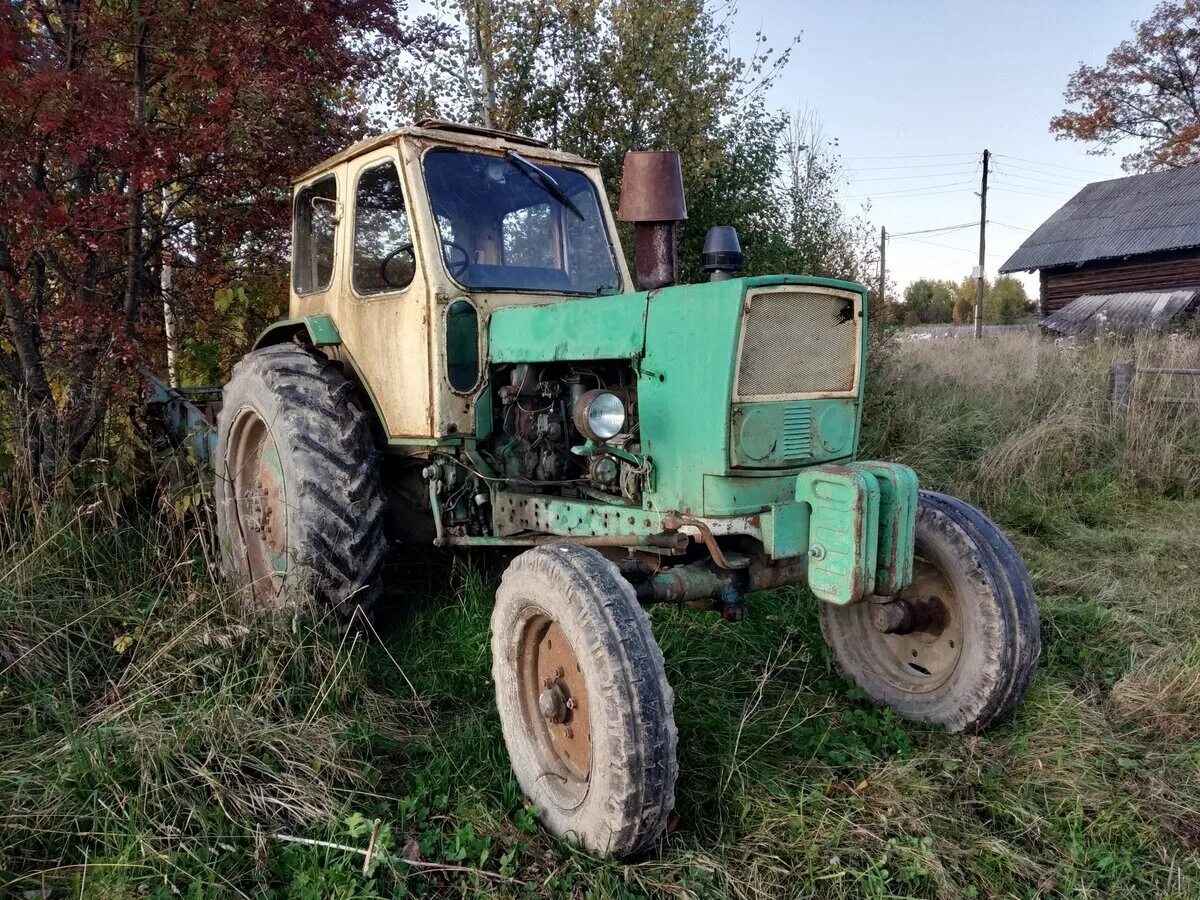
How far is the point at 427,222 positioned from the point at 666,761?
231cm

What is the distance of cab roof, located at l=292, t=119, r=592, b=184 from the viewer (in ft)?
11.7

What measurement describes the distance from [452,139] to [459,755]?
8.28 feet

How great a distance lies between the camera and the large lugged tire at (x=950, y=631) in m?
3.00

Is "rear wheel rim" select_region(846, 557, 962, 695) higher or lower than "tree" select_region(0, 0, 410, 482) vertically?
lower

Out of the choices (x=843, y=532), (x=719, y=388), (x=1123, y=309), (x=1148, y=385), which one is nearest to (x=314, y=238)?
(x=719, y=388)

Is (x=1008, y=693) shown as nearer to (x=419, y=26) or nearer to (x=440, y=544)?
(x=440, y=544)

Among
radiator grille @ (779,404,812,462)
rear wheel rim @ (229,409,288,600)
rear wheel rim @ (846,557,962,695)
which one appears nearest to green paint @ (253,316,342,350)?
rear wheel rim @ (229,409,288,600)

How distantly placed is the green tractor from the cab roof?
0.02 m

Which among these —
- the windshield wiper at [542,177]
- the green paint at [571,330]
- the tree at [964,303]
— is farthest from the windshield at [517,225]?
the tree at [964,303]

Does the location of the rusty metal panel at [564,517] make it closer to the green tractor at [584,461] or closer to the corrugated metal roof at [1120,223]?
the green tractor at [584,461]

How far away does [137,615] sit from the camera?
3.53m

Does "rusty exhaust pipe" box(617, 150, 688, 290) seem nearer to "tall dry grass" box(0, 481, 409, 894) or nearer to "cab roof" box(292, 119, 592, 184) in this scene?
"cab roof" box(292, 119, 592, 184)

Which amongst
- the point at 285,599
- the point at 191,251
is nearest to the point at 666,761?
the point at 285,599

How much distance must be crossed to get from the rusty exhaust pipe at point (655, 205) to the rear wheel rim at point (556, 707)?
144cm
